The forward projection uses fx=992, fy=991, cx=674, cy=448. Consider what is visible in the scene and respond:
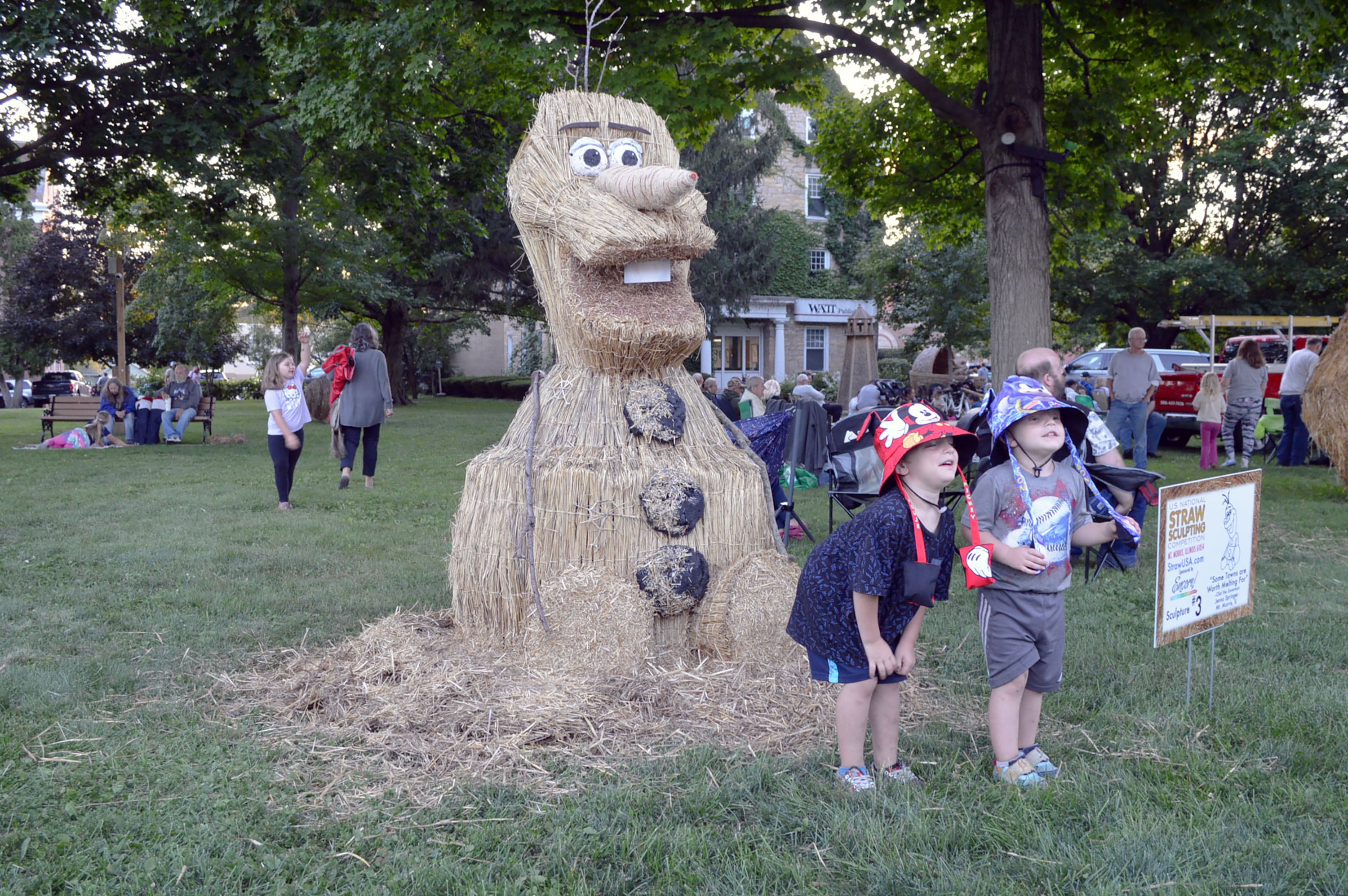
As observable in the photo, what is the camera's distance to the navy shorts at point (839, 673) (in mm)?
3184

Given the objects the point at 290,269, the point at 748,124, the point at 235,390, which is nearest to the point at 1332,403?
the point at 290,269

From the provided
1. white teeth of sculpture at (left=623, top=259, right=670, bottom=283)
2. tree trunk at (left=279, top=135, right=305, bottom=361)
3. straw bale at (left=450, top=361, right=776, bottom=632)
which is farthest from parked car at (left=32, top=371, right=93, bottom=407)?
white teeth of sculpture at (left=623, top=259, right=670, bottom=283)

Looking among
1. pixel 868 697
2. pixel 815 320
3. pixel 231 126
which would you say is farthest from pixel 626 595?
pixel 815 320

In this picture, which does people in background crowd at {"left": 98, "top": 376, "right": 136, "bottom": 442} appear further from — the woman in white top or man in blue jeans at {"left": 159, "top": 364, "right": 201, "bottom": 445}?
the woman in white top

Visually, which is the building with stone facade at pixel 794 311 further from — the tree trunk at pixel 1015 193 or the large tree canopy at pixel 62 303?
the tree trunk at pixel 1015 193

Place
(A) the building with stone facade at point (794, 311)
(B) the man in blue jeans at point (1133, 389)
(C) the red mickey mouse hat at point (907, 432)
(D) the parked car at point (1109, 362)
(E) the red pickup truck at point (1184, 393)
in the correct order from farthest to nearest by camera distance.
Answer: (A) the building with stone facade at point (794, 311), (D) the parked car at point (1109, 362), (E) the red pickup truck at point (1184, 393), (B) the man in blue jeans at point (1133, 389), (C) the red mickey mouse hat at point (907, 432)

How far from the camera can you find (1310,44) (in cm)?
899

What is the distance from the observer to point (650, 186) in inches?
151

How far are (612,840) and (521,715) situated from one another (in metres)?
0.93

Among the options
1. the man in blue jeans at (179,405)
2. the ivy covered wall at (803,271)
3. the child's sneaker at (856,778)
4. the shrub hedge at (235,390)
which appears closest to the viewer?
the child's sneaker at (856,778)

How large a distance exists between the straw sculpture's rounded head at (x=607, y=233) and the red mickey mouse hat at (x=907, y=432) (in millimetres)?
1234

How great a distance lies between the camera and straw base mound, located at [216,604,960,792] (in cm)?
350

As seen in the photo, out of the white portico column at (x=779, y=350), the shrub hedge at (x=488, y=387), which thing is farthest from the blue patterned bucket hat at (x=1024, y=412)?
the white portico column at (x=779, y=350)

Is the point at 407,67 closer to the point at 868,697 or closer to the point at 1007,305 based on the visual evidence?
the point at 1007,305
